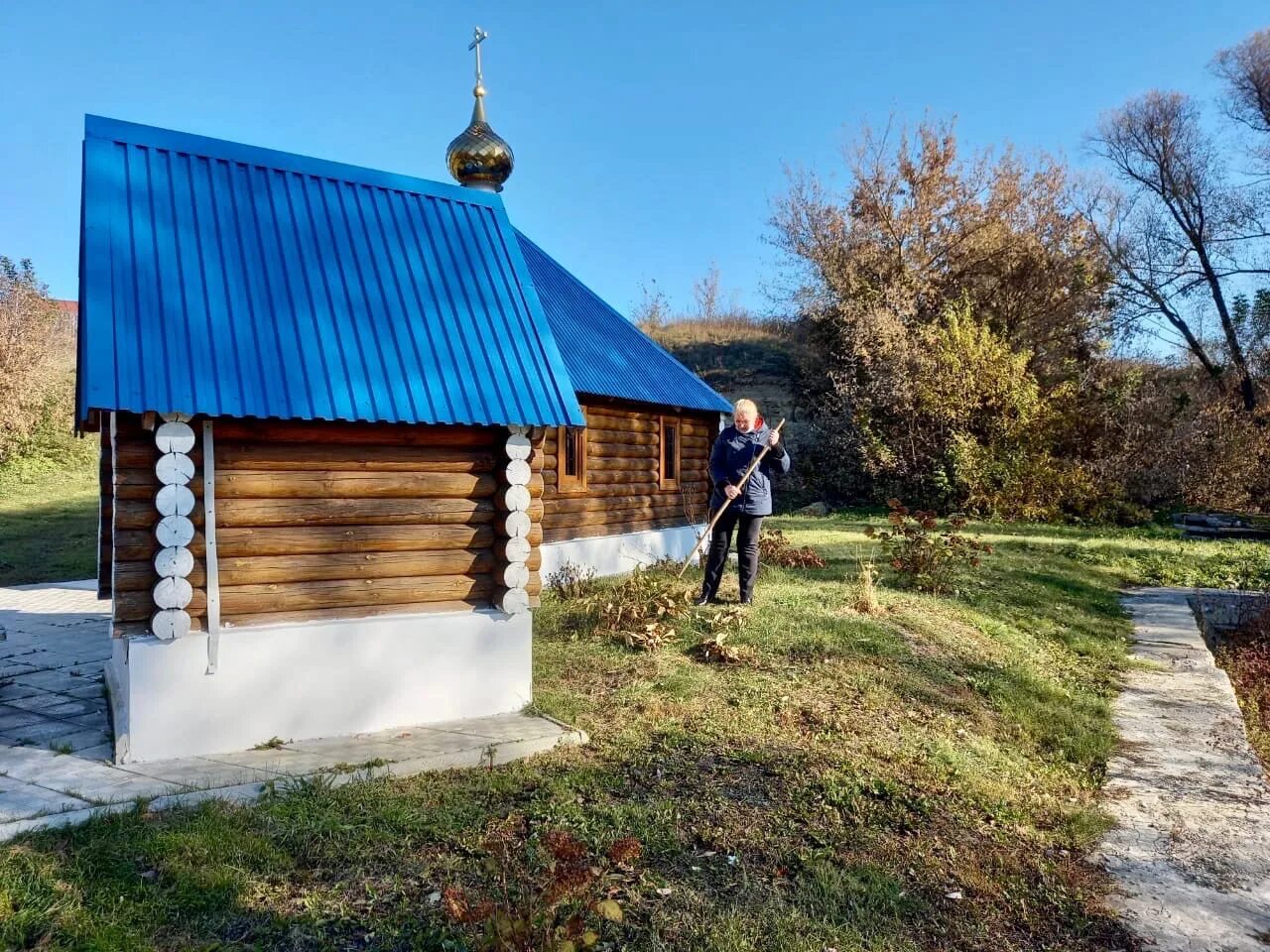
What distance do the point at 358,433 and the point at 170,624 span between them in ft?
4.58

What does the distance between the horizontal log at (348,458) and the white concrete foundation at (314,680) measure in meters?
0.89

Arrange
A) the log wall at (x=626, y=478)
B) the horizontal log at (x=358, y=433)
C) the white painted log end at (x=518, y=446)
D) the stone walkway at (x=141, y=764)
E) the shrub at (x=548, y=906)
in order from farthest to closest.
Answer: the log wall at (x=626, y=478)
the white painted log end at (x=518, y=446)
the horizontal log at (x=358, y=433)
the stone walkway at (x=141, y=764)
the shrub at (x=548, y=906)

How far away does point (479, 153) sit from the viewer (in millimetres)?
11734

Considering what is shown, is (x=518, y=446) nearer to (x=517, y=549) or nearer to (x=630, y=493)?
(x=517, y=549)

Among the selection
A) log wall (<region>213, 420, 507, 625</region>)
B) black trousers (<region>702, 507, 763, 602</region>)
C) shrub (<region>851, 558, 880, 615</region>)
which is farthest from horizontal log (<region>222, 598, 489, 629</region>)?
shrub (<region>851, 558, 880, 615</region>)

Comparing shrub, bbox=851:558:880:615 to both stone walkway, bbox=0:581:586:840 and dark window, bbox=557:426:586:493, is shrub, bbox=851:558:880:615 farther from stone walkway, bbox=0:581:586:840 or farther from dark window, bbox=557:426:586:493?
dark window, bbox=557:426:586:493

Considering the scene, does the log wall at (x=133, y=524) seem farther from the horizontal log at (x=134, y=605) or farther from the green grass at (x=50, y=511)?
the green grass at (x=50, y=511)

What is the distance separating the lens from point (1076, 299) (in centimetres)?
2041

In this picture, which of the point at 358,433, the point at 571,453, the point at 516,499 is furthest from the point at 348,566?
the point at 571,453

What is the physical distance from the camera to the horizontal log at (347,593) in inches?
188

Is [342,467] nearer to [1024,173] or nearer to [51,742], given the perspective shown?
[51,742]

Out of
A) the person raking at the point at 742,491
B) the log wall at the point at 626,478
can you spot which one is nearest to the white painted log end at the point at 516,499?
the person raking at the point at 742,491

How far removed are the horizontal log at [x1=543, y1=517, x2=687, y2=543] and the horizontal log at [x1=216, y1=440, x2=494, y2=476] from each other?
14.5 ft

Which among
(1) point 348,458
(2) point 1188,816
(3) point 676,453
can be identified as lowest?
(2) point 1188,816
